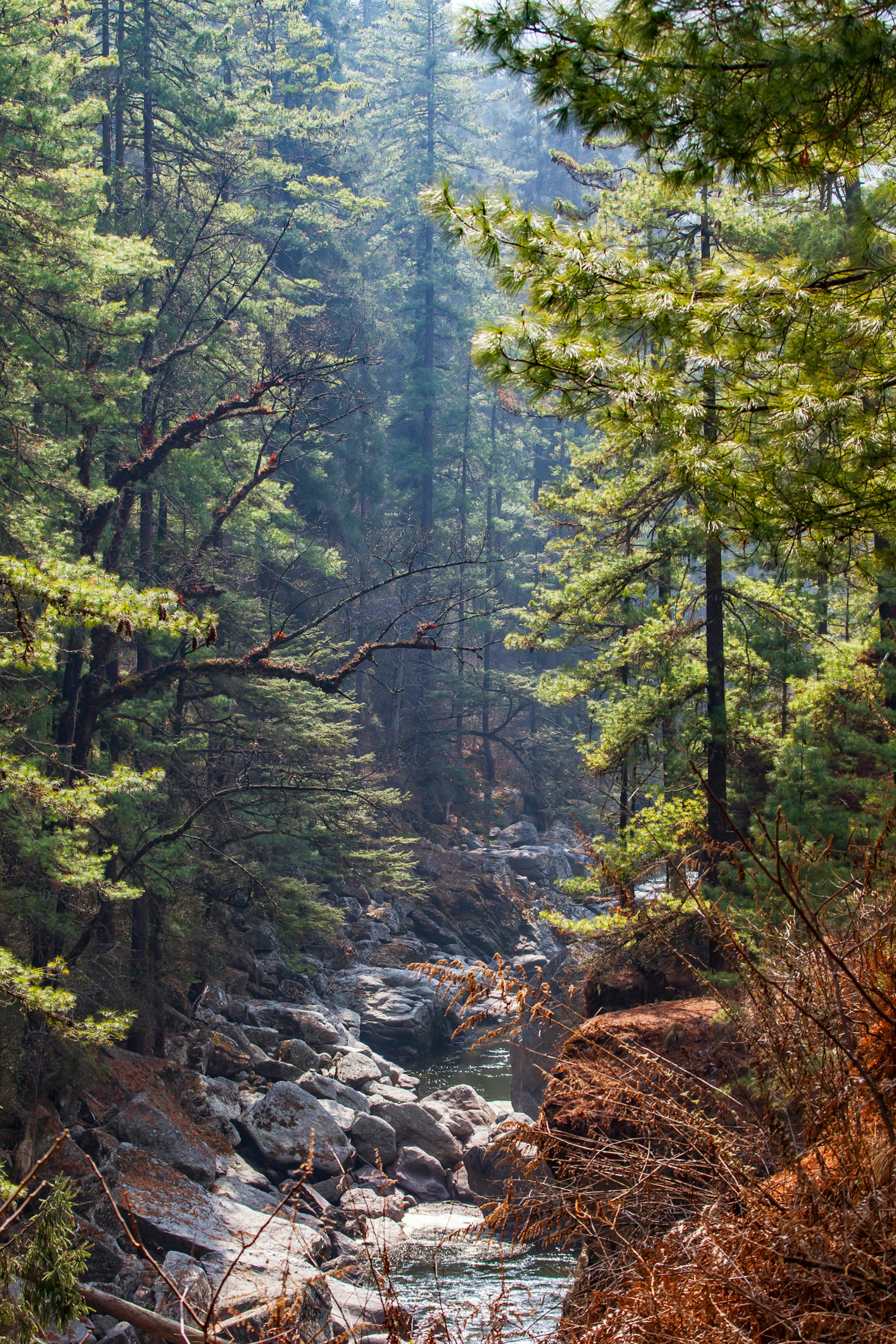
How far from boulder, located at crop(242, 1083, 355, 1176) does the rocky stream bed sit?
0.03 metres

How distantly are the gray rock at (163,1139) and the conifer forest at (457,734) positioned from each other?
0.26 ft

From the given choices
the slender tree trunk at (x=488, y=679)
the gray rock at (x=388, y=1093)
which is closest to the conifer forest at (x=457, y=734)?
the gray rock at (x=388, y=1093)

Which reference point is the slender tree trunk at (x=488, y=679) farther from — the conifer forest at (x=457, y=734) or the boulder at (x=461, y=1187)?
the boulder at (x=461, y=1187)

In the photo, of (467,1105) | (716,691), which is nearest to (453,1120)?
(467,1105)

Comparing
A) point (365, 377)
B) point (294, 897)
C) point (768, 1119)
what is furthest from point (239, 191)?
point (768, 1119)

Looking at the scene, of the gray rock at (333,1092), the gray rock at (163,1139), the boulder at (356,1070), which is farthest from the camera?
the boulder at (356,1070)

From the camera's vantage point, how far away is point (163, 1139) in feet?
34.4

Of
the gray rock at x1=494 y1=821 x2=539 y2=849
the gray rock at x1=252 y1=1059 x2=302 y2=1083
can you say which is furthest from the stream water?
the gray rock at x1=494 y1=821 x2=539 y2=849

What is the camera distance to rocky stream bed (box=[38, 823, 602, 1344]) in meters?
6.91

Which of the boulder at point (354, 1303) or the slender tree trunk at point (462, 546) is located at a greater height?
the slender tree trunk at point (462, 546)

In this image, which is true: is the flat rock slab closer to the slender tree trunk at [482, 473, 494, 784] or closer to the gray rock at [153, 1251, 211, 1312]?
the gray rock at [153, 1251, 211, 1312]

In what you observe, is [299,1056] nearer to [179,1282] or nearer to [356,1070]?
[356,1070]

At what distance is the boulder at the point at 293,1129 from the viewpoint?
38.9 ft

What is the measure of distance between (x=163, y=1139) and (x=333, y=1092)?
12.3ft
